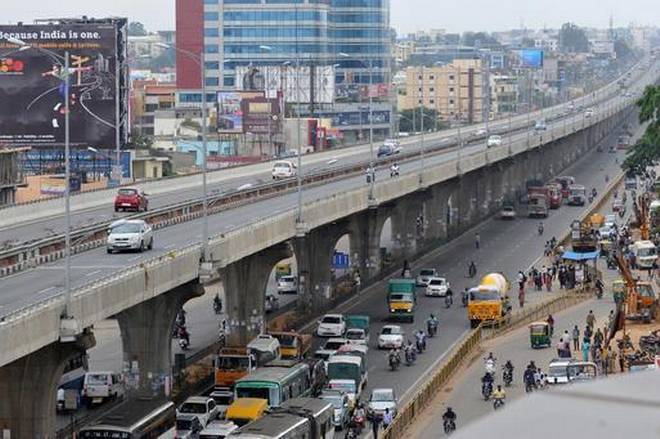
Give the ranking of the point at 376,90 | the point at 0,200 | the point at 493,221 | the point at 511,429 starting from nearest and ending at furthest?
the point at 511,429 → the point at 0,200 → the point at 493,221 → the point at 376,90

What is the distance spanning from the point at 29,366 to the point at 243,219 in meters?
22.7

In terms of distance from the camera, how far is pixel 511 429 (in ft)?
12.0

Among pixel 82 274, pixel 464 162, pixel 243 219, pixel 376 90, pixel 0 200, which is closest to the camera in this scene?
pixel 82 274

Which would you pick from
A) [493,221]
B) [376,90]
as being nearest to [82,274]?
[493,221]

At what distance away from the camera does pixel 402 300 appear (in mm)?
65438

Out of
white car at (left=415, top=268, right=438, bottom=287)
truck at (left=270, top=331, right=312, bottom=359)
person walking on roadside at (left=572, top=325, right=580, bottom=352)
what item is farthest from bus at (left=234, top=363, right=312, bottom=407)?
white car at (left=415, top=268, right=438, bottom=287)

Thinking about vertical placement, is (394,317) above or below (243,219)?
below

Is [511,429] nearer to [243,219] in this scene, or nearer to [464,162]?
[243,219]

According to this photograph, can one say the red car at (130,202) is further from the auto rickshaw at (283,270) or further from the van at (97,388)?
the auto rickshaw at (283,270)

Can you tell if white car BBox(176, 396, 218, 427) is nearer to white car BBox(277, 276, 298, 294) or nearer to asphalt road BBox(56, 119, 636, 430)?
asphalt road BBox(56, 119, 636, 430)

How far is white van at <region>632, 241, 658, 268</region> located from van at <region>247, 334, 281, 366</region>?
2885cm

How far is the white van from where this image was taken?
2963 inches

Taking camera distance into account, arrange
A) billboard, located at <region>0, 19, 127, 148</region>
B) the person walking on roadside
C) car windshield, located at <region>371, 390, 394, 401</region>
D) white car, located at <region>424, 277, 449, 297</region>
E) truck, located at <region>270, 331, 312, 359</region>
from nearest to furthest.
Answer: car windshield, located at <region>371, 390, 394, 401</region>, truck, located at <region>270, 331, 312, 359</region>, the person walking on roadside, white car, located at <region>424, 277, 449, 297</region>, billboard, located at <region>0, 19, 127, 148</region>

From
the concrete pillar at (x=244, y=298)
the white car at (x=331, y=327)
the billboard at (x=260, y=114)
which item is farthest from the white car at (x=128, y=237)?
the billboard at (x=260, y=114)
